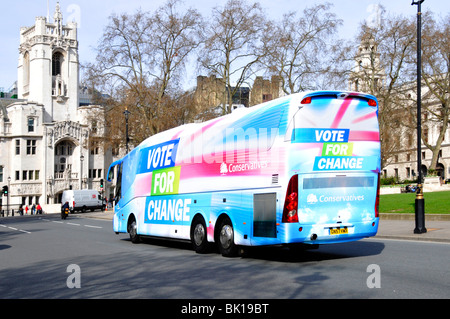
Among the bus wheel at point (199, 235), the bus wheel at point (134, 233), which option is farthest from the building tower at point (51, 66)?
the bus wheel at point (199, 235)

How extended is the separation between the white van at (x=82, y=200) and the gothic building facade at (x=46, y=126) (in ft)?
48.9

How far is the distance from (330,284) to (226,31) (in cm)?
3541

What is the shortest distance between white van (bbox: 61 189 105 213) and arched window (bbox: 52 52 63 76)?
1167 inches

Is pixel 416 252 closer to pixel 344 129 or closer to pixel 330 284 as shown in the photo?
pixel 344 129

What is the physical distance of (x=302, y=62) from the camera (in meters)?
44.1

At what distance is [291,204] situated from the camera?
11.9 meters

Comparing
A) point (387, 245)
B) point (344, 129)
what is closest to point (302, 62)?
point (387, 245)

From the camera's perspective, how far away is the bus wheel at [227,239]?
1402 cm

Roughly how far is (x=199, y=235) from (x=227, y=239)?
5.88 ft

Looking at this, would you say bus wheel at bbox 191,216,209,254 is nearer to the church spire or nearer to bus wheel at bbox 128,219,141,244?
bus wheel at bbox 128,219,141,244

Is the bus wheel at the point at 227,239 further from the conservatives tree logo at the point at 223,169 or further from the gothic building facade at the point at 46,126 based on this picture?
the gothic building facade at the point at 46,126

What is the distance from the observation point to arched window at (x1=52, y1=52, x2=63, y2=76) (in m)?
92.5
